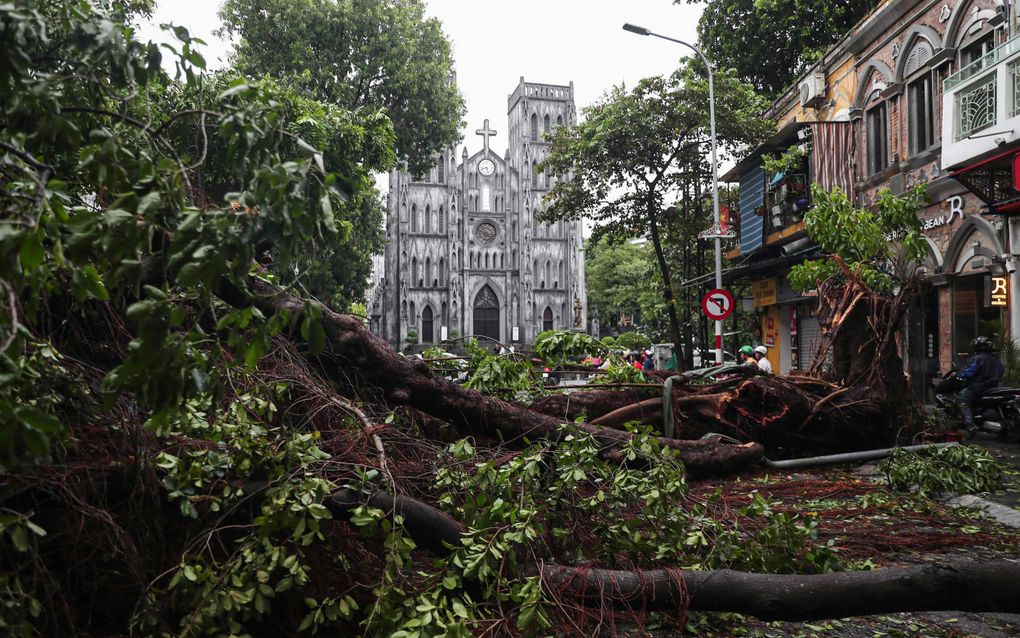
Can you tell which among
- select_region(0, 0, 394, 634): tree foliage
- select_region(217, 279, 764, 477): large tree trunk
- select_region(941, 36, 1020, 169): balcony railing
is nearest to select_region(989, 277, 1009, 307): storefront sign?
select_region(941, 36, 1020, 169): balcony railing

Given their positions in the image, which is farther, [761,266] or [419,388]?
[761,266]

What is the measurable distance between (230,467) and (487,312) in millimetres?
57232

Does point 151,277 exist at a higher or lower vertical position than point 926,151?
lower

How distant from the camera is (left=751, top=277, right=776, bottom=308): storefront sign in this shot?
21953 millimetres

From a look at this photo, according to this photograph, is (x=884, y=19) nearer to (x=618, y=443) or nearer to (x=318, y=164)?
A: (x=618, y=443)

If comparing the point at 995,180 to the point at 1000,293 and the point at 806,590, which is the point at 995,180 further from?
the point at 806,590

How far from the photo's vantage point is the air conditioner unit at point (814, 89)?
1870cm

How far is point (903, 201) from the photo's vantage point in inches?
353

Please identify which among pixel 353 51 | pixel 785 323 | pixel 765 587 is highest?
pixel 353 51

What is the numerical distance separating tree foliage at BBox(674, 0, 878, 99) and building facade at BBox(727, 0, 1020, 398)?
246 centimetres

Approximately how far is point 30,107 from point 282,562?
6.10ft

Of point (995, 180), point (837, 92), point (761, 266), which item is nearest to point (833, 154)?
point (837, 92)

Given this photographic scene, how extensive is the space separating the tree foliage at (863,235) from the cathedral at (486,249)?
48121mm

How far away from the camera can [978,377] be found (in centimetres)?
973
